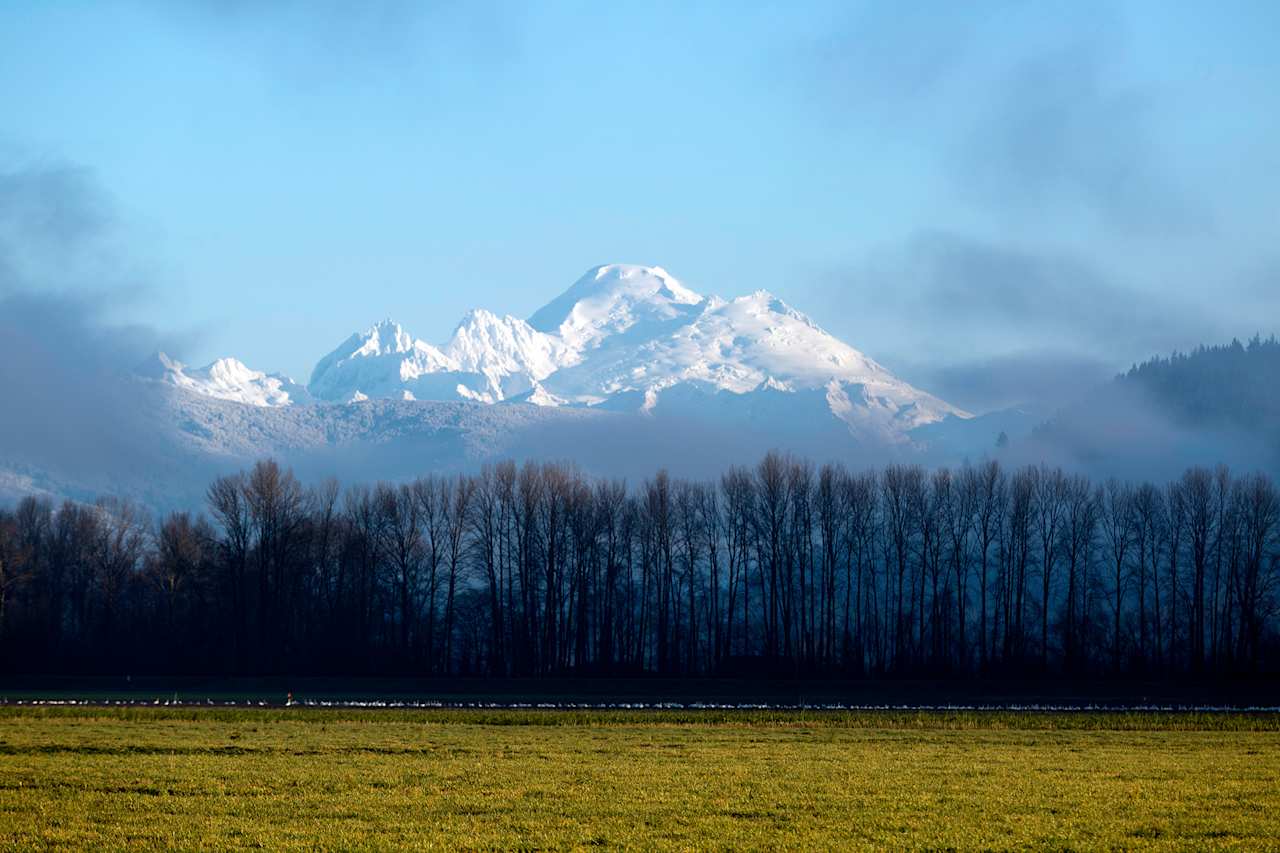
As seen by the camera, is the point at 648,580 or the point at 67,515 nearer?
the point at 648,580

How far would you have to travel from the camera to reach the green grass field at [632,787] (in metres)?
23.5

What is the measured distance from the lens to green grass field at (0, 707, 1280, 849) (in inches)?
926

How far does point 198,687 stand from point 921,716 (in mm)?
57043

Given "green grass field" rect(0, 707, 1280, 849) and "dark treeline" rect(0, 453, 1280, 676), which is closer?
"green grass field" rect(0, 707, 1280, 849)

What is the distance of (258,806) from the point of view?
26812 millimetres

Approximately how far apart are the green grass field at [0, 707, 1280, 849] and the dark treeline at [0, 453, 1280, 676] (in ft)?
189

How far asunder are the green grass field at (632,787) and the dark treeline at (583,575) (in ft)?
189

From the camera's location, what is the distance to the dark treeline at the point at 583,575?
110 meters

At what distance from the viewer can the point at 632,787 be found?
30.4 m

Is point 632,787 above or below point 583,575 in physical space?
below

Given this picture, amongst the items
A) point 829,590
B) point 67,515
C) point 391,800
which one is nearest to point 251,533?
point 67,515

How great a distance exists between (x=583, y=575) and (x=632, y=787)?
281 ft

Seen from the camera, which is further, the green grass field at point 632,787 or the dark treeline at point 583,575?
the dark treeline at point 583,575

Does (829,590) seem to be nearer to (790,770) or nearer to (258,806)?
(790,770)
